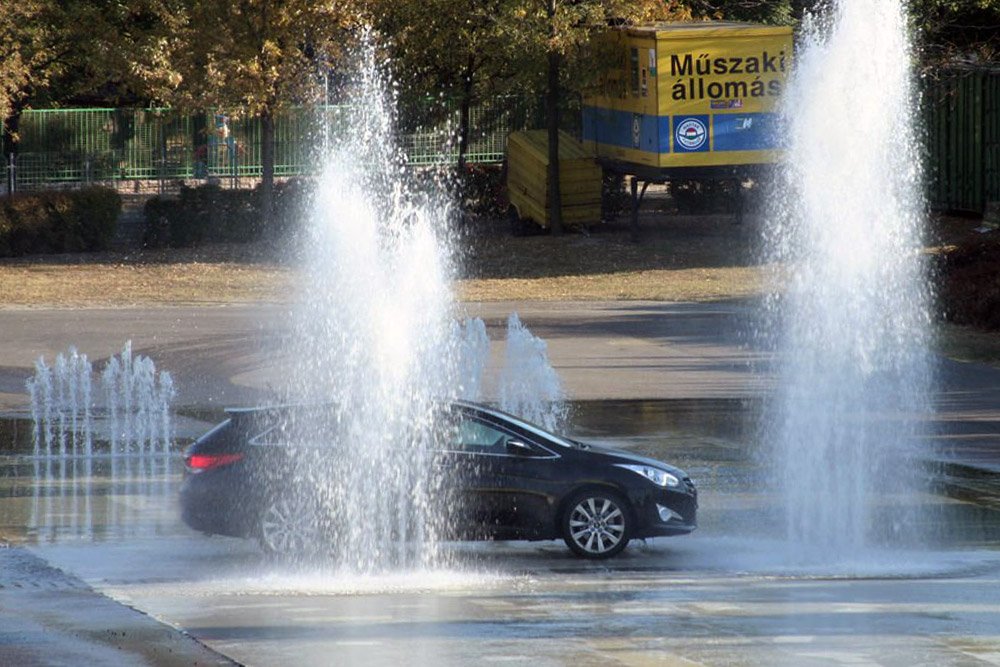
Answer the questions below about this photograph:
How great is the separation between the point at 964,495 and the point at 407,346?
5702mm

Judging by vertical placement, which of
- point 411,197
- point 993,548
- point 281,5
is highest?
point 281,5

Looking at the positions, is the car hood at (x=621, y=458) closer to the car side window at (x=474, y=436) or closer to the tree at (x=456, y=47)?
the car side window at (x=474, y=436)

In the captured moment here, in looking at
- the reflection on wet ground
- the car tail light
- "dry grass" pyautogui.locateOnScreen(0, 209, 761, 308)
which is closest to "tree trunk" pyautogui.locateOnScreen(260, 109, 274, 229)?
"dry grass" pyautogui.locateOnScreen(0, 209, 761, 308)

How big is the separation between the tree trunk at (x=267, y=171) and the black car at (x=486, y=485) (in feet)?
95.3

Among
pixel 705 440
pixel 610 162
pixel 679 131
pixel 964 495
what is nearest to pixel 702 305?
A: pixel 679 131

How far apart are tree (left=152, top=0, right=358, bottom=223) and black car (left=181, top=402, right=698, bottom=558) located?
28.3 m

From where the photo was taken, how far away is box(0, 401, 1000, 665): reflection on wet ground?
33.9ft

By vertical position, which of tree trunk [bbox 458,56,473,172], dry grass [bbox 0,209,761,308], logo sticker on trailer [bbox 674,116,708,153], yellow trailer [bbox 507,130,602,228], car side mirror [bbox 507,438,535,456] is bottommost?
car side mirror [bbox 507,438,535,456]

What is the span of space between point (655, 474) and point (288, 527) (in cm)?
294

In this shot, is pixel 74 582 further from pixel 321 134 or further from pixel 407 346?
pixel 321 134

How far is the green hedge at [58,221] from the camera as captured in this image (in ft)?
131

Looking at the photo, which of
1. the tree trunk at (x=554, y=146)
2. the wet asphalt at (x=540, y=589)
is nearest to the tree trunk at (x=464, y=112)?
the tree trunk at (x=554, y=146)

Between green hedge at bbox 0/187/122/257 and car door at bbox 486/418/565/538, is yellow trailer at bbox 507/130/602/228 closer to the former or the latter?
green hedge at bbox 0/187/122/257

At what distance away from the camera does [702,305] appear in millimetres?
33000
